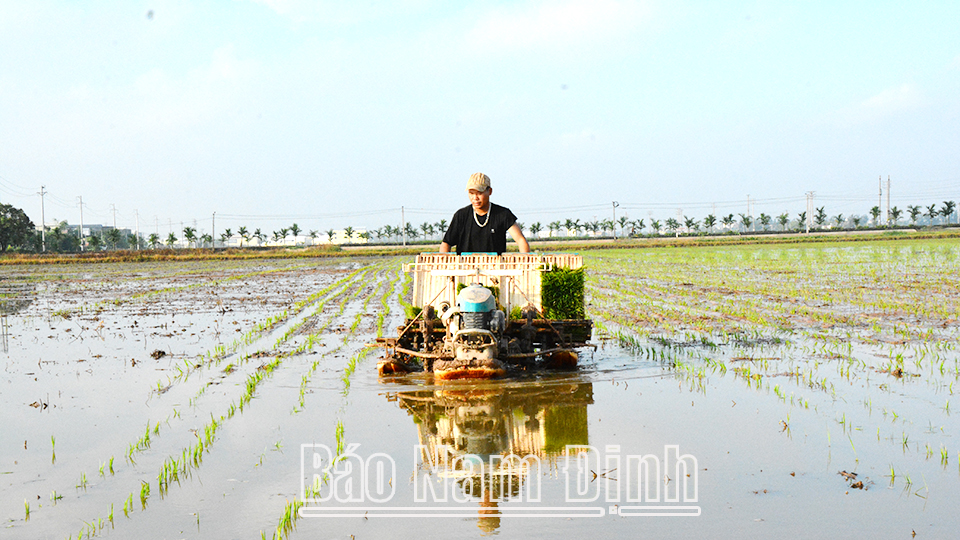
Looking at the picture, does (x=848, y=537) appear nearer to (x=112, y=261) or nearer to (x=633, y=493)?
(x=633, y=493)

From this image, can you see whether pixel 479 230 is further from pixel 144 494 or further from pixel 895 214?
pixel 895 214

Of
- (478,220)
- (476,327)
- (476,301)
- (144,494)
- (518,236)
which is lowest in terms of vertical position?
(144,494)

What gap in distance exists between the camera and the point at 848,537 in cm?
320

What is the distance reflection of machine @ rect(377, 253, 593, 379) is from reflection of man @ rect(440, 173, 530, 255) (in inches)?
4.4

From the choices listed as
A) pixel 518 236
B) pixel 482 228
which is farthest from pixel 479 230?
pixel 518 236

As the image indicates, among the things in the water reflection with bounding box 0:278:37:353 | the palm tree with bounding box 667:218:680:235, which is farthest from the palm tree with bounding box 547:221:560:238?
the water reflection with bounding box 0:278:37:353

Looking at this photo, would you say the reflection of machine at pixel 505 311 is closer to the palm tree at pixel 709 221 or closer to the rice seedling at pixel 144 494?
the rice seedling at pixel 144 494

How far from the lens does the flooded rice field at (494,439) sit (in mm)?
3523

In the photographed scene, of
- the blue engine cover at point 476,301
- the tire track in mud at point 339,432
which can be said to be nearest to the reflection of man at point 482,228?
the blue engine cover at point 476,301

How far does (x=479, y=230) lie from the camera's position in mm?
7363

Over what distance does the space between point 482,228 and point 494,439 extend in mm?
2887

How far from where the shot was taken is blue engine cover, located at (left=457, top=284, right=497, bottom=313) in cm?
659

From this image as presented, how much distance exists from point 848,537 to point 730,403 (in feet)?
8.61

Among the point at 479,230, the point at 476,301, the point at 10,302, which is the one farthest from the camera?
the point at 10,302
